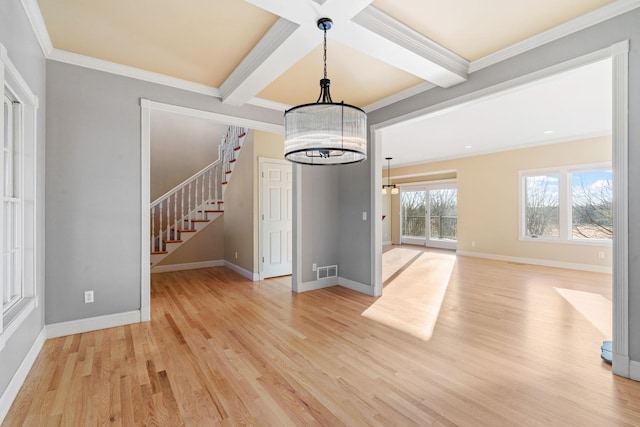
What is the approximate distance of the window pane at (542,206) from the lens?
21.7ft

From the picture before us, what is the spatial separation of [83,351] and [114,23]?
2.73 m

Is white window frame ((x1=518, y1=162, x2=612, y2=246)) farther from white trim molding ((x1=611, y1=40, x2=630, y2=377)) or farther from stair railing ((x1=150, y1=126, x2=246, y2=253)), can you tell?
stair railing ((x1=150, y1=126, x2=246, y2=253))

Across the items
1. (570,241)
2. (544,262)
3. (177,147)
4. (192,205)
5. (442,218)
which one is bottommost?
(544,262)

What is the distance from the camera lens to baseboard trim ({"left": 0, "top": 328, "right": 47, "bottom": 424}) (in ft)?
5.84

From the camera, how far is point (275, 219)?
216 inches

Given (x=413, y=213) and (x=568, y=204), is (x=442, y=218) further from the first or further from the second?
(x=568, y=204)

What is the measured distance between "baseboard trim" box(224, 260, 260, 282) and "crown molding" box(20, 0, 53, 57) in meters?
3.80

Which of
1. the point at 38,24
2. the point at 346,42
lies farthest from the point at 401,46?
the point at 38,24

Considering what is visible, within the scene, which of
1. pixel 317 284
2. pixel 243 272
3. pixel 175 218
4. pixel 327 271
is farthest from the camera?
pixel 175 218

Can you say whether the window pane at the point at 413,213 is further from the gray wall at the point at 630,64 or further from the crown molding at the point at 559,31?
the gray wall at the point at 630,64

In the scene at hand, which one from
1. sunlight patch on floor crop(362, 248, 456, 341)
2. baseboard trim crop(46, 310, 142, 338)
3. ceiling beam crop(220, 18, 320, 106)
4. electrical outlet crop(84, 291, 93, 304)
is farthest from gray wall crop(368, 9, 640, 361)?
electrical outlet crop(84, 291, 93, 304)

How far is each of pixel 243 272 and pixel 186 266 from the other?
4.53ft

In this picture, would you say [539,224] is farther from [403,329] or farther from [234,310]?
[234,310]

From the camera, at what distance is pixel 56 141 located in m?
2.85
